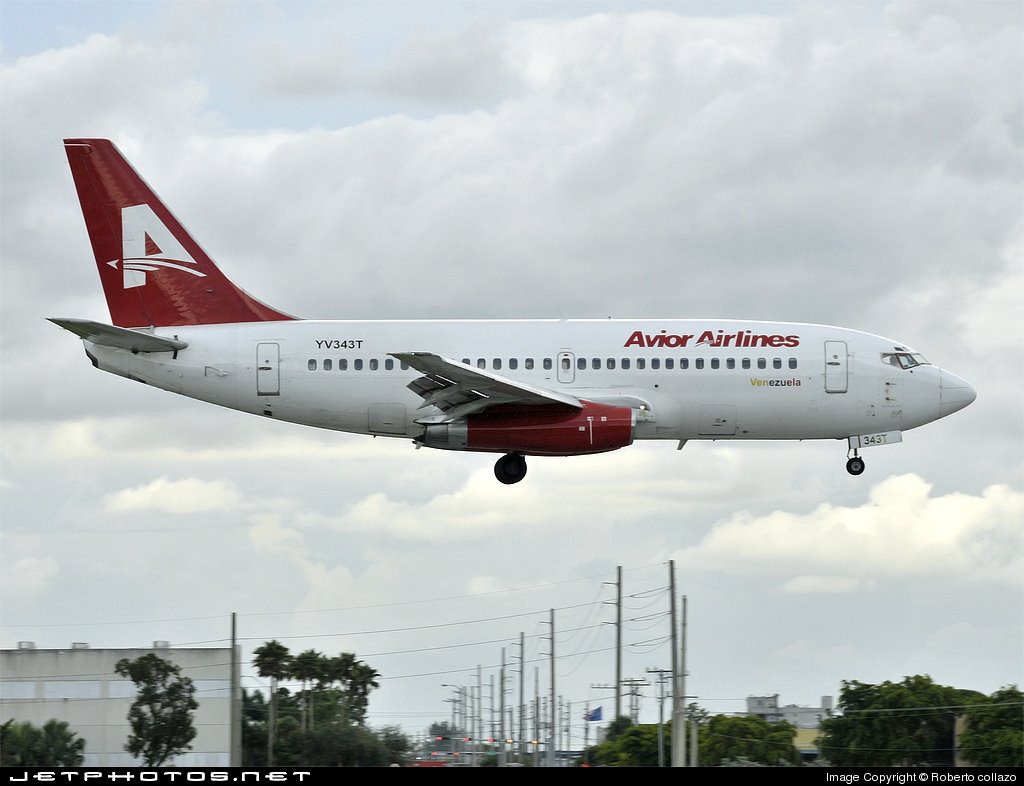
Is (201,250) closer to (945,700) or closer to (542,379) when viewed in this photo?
(542,379)

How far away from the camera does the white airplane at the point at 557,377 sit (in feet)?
162

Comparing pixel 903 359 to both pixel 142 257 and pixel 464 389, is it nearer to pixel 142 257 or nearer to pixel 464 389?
pixel 464 389

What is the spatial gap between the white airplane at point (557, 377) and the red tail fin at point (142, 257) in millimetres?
683

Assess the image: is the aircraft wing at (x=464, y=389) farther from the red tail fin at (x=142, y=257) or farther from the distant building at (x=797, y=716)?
the distant building at (x=797, y=716)

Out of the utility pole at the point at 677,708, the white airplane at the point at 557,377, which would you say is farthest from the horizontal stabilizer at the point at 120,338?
the utility pole at the point at 677,708

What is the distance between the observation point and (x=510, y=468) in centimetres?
5138

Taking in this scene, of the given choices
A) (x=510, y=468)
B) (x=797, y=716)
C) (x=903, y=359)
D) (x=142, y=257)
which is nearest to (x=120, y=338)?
(x=142, y=257)

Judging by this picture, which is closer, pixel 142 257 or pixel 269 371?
pixel 269 371

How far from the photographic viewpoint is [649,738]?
247 ft

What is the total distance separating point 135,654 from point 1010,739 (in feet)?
156

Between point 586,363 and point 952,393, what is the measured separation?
43.8 ft

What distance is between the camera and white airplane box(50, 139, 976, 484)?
49.4 metres

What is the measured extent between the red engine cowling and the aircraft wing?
39cm

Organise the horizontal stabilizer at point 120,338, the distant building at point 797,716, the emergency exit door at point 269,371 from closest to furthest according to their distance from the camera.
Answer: the horizontal stabilizer at point 120,338 → the emergency exit door at point 269,371 → the distant building at point 797,716
